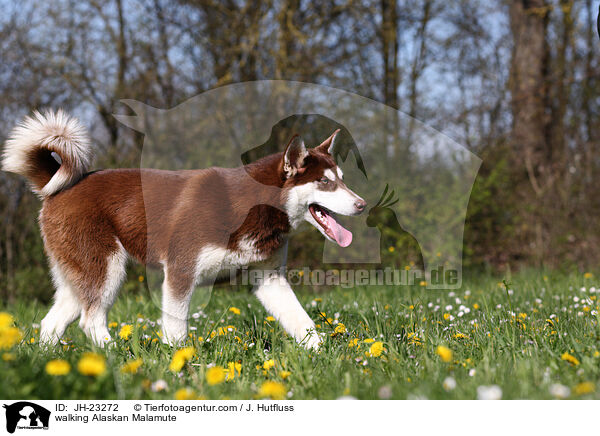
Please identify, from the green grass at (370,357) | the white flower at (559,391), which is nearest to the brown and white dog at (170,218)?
the green grass at (370,357)

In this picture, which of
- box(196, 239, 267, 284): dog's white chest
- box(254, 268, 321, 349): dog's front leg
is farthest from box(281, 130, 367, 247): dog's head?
box(254, 268, 321, 349): dog's front leg

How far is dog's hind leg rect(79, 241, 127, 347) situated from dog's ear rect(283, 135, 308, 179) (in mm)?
1369

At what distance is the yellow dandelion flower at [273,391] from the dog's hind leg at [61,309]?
1.94 m

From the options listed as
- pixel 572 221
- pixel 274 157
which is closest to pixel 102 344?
pixel 274 157

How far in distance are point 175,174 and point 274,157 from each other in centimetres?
77

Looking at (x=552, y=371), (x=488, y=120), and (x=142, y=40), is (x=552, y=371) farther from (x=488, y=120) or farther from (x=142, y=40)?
(x=142, y=40)

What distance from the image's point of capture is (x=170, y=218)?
338 centimetres

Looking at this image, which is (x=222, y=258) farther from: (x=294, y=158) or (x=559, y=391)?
(x=559, y=391)

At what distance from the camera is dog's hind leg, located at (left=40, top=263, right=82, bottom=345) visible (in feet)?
11.5

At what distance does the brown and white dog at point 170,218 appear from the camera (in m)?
3.26

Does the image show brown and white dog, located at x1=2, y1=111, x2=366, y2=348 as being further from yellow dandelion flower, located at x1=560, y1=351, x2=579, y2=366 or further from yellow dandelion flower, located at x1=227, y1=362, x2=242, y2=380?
yellow dandelion flower, located at x1=560, y1=351, x2=579, y2=366

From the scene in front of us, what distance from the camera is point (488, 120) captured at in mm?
8812

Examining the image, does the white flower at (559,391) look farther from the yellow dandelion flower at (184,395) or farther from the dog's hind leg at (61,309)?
the dog's hind leg at (61,309)

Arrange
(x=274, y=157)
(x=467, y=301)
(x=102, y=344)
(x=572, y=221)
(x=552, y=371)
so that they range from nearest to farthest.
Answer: (x=552, y=371), (x=102, y=344), (x=274, y=157), (x=467, y=301), (x=572, y=221)
